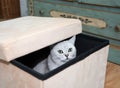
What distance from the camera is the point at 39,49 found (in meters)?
0.62

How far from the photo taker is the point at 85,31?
1.14m

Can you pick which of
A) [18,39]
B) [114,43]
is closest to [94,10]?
[114,43]

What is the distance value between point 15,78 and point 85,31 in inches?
26.8

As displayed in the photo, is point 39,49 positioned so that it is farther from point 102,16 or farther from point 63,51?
point 102,16

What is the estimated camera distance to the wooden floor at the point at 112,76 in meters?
0.88

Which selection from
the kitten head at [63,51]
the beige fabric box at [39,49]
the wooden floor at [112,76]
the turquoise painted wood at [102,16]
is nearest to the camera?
the beige fabric box at [39,49]

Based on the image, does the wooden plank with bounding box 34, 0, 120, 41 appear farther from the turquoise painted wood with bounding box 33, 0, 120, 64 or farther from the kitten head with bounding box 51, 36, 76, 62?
the kitten head with bounding box 51, 36, 76, 62

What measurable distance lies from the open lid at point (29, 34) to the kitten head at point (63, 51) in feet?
0.13

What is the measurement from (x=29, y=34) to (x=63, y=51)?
16 cm

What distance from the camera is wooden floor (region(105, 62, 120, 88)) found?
876 mm

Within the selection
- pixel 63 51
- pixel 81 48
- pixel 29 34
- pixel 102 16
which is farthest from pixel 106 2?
pixel 29 34

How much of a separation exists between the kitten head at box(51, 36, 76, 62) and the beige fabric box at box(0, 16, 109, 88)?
4 centimetres

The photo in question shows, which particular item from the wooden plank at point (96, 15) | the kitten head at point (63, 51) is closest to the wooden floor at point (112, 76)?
the wooden plank at point (96, 15)

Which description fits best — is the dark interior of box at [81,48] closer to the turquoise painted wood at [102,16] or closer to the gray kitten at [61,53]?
the gray kitten at [61,53]
